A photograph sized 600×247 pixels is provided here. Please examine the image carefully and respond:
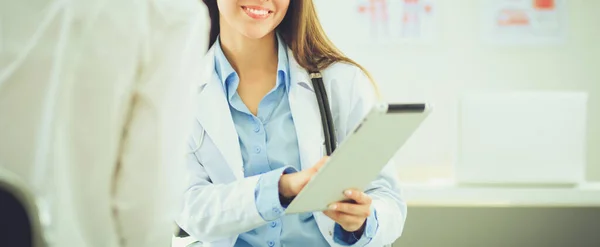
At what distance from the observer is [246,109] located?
1.31m

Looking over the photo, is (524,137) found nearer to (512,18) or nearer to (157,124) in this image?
(512,18)

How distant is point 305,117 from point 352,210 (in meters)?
0.28

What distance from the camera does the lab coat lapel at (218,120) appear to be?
1.25 meters

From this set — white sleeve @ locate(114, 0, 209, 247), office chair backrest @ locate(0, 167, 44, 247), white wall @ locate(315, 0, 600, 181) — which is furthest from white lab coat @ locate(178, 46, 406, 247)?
white wall @ locate(315, 0, 600, 181)

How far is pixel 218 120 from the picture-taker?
1.27 metres

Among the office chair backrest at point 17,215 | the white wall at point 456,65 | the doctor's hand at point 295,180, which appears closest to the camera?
the office chair backrest at point 17,215

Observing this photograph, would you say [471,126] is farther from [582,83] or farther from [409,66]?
[582,83]

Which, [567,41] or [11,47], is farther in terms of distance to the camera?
[567,41]

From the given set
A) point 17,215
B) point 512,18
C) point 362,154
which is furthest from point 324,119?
point 512,18

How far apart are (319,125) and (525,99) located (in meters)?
0.96

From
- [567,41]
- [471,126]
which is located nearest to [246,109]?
[471,126]

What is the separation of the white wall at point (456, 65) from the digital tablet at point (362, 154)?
1.79 m

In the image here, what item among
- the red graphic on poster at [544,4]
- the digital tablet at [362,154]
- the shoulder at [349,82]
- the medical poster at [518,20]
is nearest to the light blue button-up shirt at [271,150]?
the shoulder at [349,82]

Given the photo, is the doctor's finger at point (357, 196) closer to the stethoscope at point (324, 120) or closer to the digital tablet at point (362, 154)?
the digital tablet at point (362, 154)
